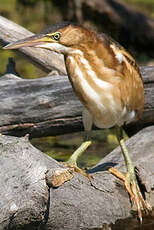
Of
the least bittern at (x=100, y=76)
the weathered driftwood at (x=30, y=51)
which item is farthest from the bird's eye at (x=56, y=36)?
the weathered driftwood at (x=30, y=51)

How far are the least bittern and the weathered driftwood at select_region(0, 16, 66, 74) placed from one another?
3.89 ft

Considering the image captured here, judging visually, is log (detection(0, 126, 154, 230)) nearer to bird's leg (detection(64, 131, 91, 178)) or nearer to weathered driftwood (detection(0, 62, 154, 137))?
bird's leg (detection(64, 131, 91, 178))

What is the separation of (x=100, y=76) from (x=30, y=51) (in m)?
1.59

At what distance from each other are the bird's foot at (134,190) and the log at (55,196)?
0.04 meters

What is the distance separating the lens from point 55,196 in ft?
11.1

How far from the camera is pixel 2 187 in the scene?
319 cm

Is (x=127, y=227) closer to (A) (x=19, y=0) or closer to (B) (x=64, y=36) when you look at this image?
(B) (x=64, y=36)

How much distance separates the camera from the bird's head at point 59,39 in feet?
10.3

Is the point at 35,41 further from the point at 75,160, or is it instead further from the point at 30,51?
the point at 30,51

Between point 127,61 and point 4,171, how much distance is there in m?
1.05

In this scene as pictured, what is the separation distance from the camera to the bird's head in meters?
3.14

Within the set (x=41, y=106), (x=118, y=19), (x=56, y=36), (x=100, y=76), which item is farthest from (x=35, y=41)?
(x=118, y=19)

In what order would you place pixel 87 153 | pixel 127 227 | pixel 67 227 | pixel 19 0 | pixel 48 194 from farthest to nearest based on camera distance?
pixel 19 0
pixel 87 153
pixel 127 227
pixel 67 227
pixel 48 194

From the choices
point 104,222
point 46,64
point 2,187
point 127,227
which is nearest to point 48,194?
point 2,187
